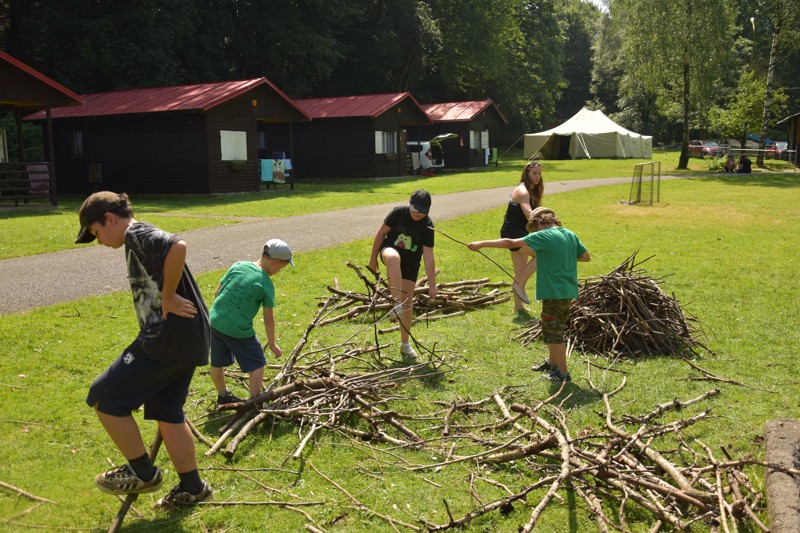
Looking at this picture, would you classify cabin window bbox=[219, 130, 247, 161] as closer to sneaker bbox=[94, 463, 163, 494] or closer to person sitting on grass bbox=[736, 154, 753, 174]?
sneaker bbox=[94, 463, 163, 494]

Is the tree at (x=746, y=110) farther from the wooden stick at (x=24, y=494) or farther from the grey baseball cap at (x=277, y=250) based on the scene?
the wooden stick at (x=24, y=494)

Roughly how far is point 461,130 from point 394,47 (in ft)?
32.8

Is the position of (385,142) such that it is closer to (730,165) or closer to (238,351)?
(730,165)

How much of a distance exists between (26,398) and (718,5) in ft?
132

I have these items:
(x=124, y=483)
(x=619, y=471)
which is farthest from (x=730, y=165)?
(x=124, y=483)

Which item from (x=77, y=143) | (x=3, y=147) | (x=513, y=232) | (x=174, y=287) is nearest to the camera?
(x=174, y=287)

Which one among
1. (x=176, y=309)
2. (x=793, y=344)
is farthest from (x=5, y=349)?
(x=793, y=344)

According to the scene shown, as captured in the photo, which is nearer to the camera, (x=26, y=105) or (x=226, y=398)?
(x=226, y=398)

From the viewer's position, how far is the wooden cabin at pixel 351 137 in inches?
1470

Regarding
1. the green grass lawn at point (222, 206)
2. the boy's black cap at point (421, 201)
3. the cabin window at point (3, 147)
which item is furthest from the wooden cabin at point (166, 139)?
the boy's black cap at point (421, 201)

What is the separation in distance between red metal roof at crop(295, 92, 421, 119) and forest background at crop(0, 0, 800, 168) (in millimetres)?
6250

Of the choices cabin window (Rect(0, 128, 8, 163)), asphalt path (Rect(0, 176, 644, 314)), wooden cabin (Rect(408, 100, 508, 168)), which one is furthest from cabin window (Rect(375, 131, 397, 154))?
cabin window (Rect(0, 128, 8, 163))

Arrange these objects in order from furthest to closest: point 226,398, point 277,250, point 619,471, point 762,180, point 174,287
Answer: point 762,180 < point 226,398 < point 277,250 < point 619,471 < point 174,287

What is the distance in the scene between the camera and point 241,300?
5742mm
